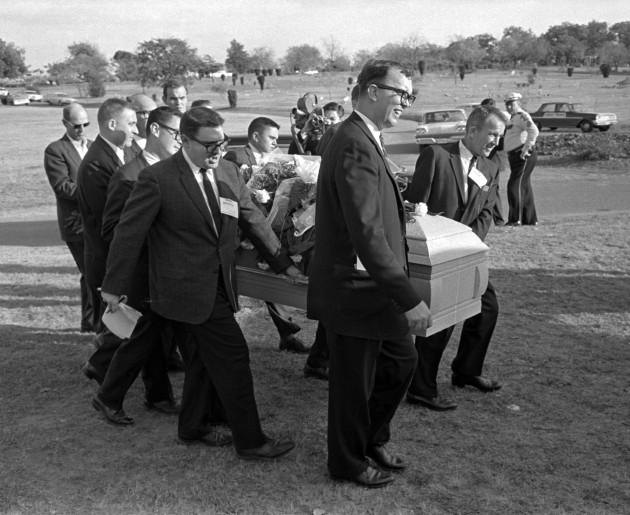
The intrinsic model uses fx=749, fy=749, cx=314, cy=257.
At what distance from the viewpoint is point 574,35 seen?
4749 inches

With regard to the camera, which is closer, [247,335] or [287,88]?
[247,335]

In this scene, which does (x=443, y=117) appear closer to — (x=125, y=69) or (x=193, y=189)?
(x=193, y=189)

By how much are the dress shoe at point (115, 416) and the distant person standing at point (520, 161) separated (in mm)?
7474

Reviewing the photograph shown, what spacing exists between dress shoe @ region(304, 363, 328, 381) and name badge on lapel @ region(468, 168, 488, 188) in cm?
168

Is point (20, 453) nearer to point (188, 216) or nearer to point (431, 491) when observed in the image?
point (188, 216)

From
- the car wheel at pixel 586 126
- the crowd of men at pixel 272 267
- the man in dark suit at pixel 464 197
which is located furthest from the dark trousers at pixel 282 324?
the car wheel at pixel 586 126

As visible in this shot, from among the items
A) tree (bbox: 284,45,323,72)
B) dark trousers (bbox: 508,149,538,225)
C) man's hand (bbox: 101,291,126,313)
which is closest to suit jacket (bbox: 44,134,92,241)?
man's hand (bbox: 101,291,126,313)

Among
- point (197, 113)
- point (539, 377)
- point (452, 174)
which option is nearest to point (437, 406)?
point (539, 377)

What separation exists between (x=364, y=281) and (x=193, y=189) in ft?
3.31

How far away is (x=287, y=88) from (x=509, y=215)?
5125cm

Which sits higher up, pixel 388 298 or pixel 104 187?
pixel 104 187

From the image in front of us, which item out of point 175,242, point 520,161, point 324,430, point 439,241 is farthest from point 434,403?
point 520,161

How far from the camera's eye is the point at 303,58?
97875 mm

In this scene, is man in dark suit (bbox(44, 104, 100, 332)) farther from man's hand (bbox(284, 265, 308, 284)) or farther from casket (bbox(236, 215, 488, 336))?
man's hand (bbox(284, 265, 308, 284))
